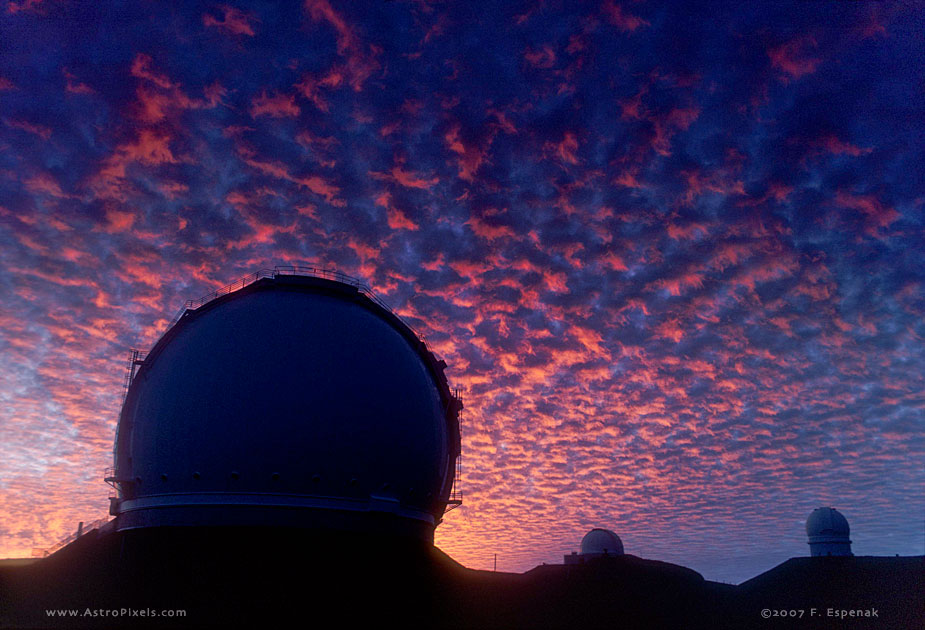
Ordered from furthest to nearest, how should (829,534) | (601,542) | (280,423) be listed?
(601,542) → (829,534) → (280,423)

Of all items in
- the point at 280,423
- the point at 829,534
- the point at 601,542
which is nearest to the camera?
the point at 280,423

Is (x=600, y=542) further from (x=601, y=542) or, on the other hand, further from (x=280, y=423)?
(x=280, y=423)

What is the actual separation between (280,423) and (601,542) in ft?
107

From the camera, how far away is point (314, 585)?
703 inches

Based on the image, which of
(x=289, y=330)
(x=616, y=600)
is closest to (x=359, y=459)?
(x=289, y=330)

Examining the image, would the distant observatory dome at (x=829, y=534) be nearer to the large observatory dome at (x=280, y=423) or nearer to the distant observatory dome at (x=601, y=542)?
the distant observatory dome at (x=601, y=542)

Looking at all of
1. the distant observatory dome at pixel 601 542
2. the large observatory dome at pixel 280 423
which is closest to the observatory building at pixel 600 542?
the distant observatory dome at pixel 601 542

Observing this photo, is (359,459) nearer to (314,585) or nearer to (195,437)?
(314,585)

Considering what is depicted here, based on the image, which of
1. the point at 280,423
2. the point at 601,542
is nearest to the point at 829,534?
the point at 601,542

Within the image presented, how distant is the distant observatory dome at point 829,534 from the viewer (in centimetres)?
4175

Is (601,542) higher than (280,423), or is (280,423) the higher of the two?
(280,423)

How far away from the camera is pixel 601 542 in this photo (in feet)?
140

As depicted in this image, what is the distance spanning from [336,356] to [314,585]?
24.9 ft

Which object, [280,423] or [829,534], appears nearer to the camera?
[280,423]
